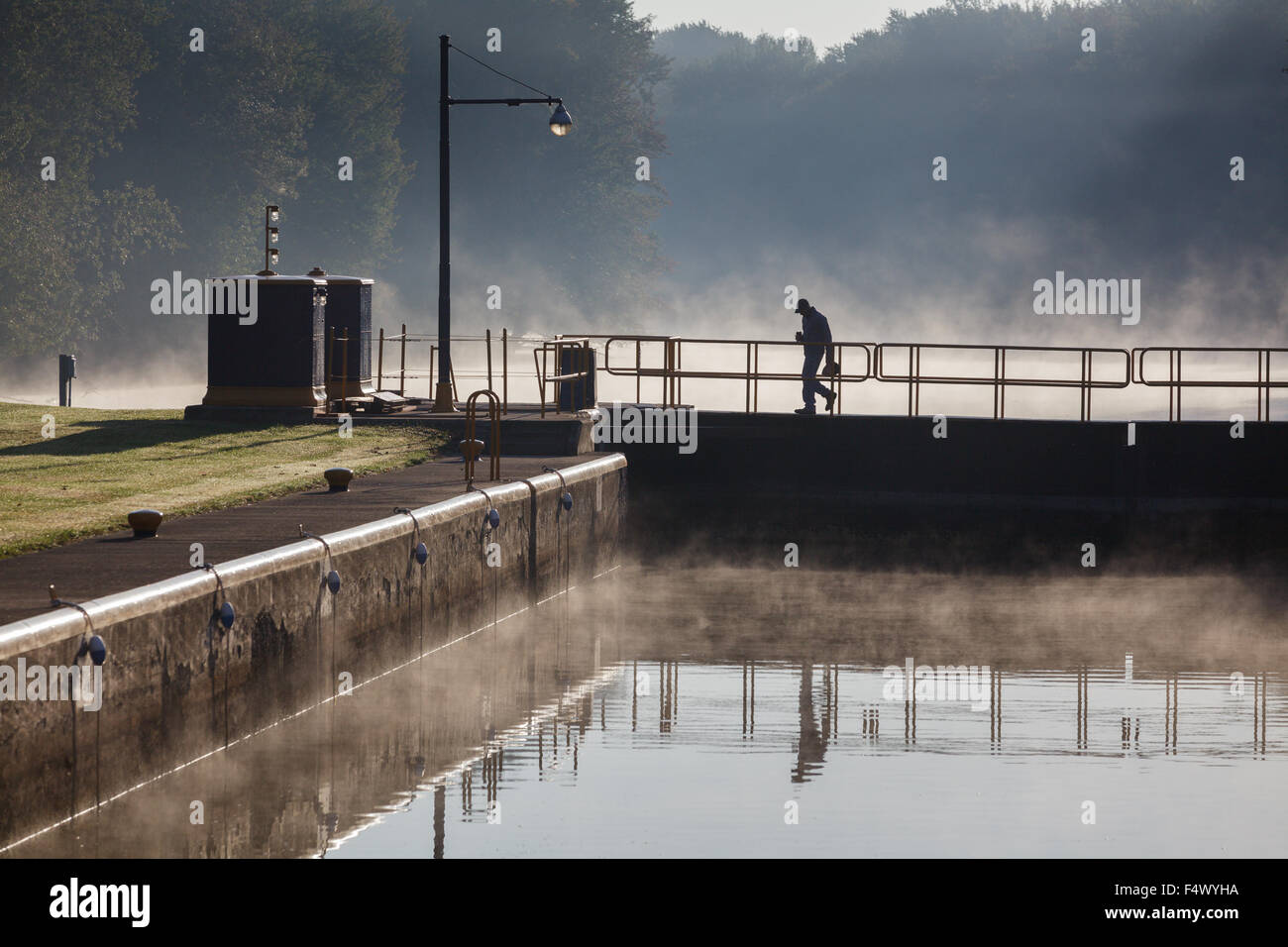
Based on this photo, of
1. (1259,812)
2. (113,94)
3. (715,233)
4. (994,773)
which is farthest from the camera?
(715,233)

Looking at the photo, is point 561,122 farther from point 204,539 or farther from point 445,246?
point 204,539

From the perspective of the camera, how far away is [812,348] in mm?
29703

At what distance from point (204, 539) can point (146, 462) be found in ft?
23.8

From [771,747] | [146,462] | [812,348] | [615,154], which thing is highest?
[615,154]

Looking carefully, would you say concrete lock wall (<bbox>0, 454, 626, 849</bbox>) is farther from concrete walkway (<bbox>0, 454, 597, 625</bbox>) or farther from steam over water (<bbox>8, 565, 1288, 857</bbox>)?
concrete walkway (<bbox>0, 454, 597, 625</bbox>)

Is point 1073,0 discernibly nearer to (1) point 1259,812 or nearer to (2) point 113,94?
(2) point 113,94

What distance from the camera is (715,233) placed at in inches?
5699

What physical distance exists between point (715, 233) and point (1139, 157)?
35.0m

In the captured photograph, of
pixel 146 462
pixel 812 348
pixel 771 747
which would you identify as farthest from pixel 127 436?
pixel 771 747

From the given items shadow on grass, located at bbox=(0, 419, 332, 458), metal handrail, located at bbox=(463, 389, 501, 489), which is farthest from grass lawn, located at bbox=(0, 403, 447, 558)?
metal handrail, located at bbox=(463, 389, 501, 489)

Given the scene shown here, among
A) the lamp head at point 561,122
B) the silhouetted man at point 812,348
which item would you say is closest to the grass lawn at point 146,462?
the lamp head at point 561,122

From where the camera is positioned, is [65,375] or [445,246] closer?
[445,246]

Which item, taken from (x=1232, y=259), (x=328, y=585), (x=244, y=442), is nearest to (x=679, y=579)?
(x=244, y=442)

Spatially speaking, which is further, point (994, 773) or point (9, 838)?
point (994, 773)
